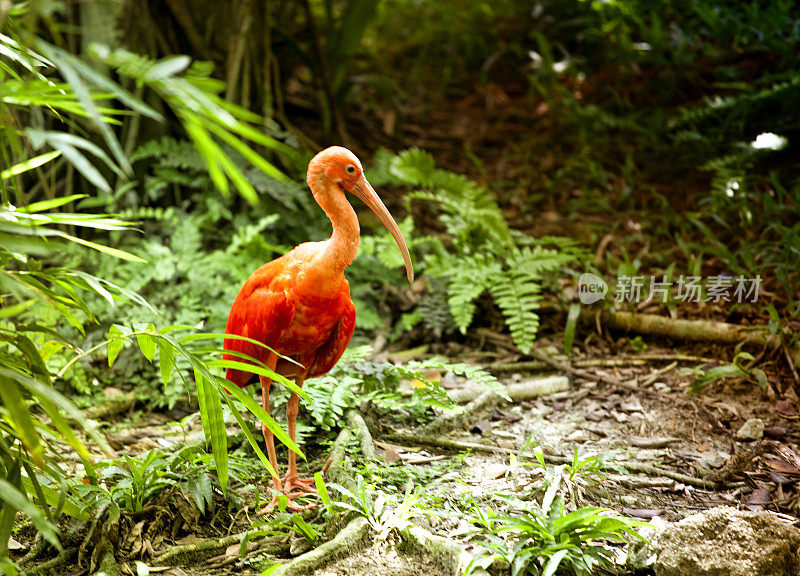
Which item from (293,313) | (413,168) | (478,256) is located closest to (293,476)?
(293,313)

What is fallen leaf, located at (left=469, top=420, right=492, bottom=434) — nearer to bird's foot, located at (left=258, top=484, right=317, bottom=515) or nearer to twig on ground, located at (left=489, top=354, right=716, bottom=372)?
twig on ground, located at (left=489, top=354, right=716, bottom=372)

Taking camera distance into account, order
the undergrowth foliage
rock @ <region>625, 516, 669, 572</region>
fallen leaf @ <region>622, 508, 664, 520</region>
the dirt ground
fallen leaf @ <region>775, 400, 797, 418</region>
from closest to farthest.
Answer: rock @ <region>625, 516, 669, 572</region>, the dirt ground, fallen leaf @ <region>622, 508, 664, 520</region>, fallen leaf @ <region>775, 400, 797, 418</region>, the undergrowth foliage

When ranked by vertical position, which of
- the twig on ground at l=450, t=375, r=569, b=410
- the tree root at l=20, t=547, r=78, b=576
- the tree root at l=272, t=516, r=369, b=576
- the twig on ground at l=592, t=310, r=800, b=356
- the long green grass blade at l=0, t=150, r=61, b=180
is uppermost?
the long green grass blade at l=0, t=150, r=61, b=180

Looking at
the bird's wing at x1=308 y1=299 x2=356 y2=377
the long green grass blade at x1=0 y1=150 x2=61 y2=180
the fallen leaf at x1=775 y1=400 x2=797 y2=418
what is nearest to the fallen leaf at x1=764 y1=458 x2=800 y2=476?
the fallen leaf at x1=775 y1=400 x2=797 y2=418

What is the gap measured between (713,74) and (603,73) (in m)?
1.12

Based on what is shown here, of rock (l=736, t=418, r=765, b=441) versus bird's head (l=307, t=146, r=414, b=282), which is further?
rock (l=736, t=418, r=765, b=441)

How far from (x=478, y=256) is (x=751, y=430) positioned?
189 cm

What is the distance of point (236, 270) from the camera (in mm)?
3955

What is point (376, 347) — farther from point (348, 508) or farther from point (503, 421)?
point (348, 508)

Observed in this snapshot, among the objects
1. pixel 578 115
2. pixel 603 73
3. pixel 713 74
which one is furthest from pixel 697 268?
pixel 603 73

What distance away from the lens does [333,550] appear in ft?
7.13

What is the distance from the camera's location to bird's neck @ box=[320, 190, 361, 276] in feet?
8.59

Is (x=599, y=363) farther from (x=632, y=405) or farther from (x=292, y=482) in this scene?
(x=292, y=482)

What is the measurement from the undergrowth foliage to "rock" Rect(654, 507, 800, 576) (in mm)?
1660
